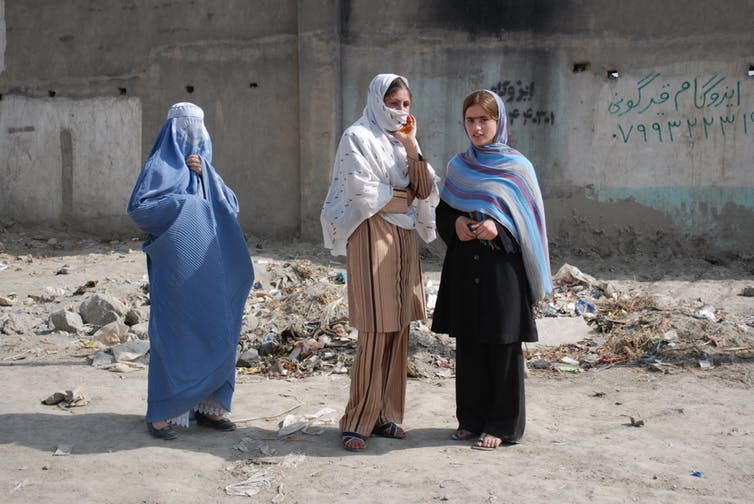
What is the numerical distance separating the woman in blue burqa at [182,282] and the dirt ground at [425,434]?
9.3 inches

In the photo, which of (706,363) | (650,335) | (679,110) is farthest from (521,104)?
(706,363)

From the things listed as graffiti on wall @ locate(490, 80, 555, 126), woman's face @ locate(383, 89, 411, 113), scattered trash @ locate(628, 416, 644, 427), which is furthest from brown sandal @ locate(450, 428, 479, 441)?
graffiti on wall @ locate(490, 80, 555, 126)

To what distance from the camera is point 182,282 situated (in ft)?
12.5

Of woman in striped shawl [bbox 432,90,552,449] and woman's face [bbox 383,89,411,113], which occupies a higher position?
woman's face [bbox 383,89,411,113]

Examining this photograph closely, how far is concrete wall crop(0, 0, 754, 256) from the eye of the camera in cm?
823

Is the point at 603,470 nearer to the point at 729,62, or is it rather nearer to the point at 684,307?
the point at 684,307

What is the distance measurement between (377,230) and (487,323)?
0.64m

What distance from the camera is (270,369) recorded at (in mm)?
5387

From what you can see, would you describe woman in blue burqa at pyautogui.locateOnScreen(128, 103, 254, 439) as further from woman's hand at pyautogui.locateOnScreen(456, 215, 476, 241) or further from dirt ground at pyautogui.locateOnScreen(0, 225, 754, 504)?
woman's hand at pyautogui.locateOnScreen(456, 215, 476, 241)

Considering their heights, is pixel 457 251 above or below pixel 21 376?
above

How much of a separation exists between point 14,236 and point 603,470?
30.0 ft

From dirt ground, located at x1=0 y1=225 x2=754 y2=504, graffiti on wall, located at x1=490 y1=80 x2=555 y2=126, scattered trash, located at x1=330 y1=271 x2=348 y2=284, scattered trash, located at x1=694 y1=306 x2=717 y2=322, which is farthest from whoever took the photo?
graffiti on wall, located at x1=490 y1=80 x2=555 y2=126

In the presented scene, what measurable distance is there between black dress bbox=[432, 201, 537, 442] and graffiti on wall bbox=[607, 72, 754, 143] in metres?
5.25

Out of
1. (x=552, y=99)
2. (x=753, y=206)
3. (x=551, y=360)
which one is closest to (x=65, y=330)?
(x=551, y=360)
